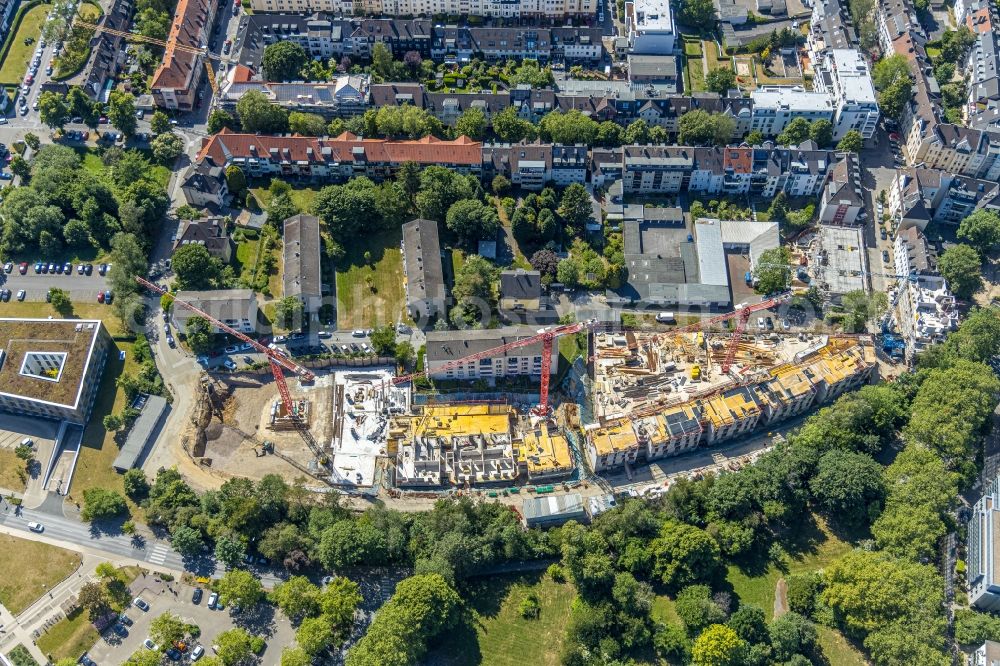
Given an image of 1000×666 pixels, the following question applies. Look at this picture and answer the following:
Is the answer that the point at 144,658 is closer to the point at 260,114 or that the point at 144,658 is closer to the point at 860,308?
the point at 260,114

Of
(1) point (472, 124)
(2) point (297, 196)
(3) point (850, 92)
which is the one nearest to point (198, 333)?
(2) point (297, 196)

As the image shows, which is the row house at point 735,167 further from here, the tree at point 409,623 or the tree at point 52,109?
the tree at point 52,109

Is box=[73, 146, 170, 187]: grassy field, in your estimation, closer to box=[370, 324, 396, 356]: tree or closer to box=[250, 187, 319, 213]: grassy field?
box=[250, 187, 319, 213]: grassy field

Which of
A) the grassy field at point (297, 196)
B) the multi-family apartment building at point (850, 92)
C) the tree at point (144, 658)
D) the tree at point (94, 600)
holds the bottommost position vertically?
the tree at point (144, 658)

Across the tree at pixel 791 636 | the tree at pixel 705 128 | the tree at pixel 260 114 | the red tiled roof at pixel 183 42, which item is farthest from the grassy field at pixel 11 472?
the tree at pixel 705 128

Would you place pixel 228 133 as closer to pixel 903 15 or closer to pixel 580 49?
pixel 580 49

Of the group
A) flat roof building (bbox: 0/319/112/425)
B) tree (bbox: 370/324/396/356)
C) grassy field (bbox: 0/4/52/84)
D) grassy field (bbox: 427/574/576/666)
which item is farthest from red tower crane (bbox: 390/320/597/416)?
grassy field (bbox: 0/4/52/84)

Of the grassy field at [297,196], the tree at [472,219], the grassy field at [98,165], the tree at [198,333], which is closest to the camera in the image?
the tree at [198,333]
